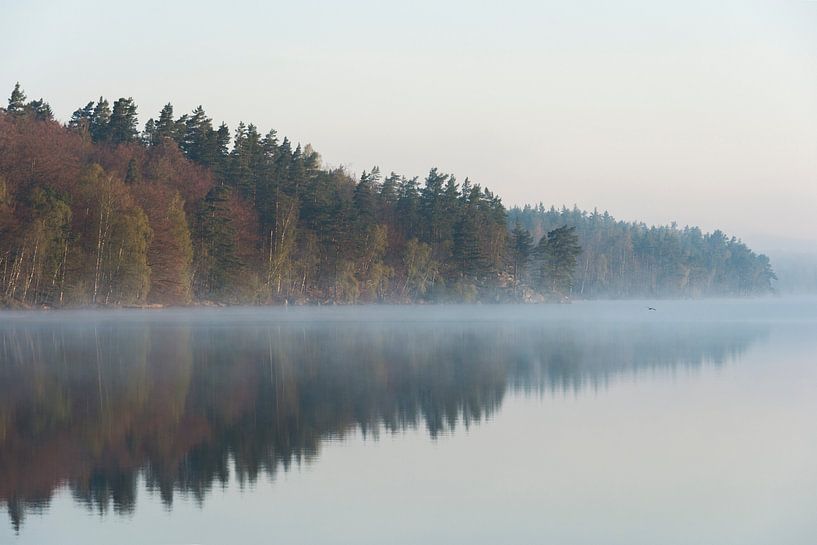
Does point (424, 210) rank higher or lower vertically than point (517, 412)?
higher

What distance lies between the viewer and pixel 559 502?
14078mm

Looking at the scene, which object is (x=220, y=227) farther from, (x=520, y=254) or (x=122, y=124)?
(x=520, y=254)

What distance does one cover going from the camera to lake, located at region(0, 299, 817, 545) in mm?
12805

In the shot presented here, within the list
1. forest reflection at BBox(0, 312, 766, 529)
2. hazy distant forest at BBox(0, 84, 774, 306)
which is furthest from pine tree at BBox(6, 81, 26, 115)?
forest reflection at BBox(0, 312, 766, 529)

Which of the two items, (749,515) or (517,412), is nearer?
(749,515)

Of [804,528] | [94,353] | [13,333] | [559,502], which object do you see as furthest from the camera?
[13,333]

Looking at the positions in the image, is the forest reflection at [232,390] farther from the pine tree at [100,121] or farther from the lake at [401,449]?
the pine tree at [100,121]

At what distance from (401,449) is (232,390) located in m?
9.08

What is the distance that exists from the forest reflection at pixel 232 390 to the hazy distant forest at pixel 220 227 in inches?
811

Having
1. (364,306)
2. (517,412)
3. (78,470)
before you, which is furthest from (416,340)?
(364,306)

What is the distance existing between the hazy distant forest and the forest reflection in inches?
811

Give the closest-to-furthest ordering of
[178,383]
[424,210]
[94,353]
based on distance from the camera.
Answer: [178,383]
[94,353]
[424,210]

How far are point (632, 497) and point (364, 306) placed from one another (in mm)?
93132

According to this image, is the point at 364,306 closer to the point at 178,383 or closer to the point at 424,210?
the point at 424,210
